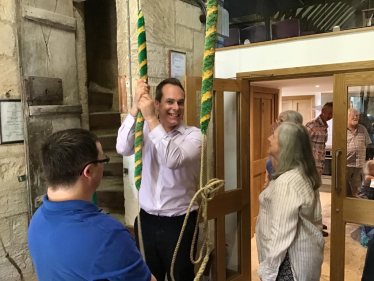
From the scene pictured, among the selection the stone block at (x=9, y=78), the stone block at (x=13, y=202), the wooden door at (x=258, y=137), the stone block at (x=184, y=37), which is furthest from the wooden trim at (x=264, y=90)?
the stone block at (x=13, y=202)

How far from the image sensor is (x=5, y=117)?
5.73 feet

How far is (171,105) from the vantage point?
1.43m

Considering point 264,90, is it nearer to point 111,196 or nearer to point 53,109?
point 111,196

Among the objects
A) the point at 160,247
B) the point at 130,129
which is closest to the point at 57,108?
the point at 130,129

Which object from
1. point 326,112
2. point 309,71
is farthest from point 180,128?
point 326,112

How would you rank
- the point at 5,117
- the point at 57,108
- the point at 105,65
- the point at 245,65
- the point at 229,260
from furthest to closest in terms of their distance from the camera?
the point at 105,65
the point at 229,260
the point at 245,65
the point at 57,108
the point at 5,117

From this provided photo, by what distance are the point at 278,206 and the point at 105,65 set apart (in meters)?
2.46

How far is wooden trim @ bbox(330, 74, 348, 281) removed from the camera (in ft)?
7.02

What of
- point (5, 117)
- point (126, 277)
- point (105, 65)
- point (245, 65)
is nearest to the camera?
point (126, 277)

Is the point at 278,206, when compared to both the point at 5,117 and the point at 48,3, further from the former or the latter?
the point at 48,3

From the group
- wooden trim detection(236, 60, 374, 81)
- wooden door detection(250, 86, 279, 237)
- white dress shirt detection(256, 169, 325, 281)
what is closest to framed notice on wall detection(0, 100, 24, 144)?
white dress shirt detection(256, 169, 325, 281)

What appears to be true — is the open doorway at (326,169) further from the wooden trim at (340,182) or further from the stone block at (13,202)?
the stone block at (13,202)

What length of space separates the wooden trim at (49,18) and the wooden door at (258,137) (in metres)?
2.12

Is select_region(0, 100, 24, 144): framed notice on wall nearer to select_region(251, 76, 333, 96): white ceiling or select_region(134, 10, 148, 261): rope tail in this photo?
select_region(134, 10, 148, 261): rope tail
